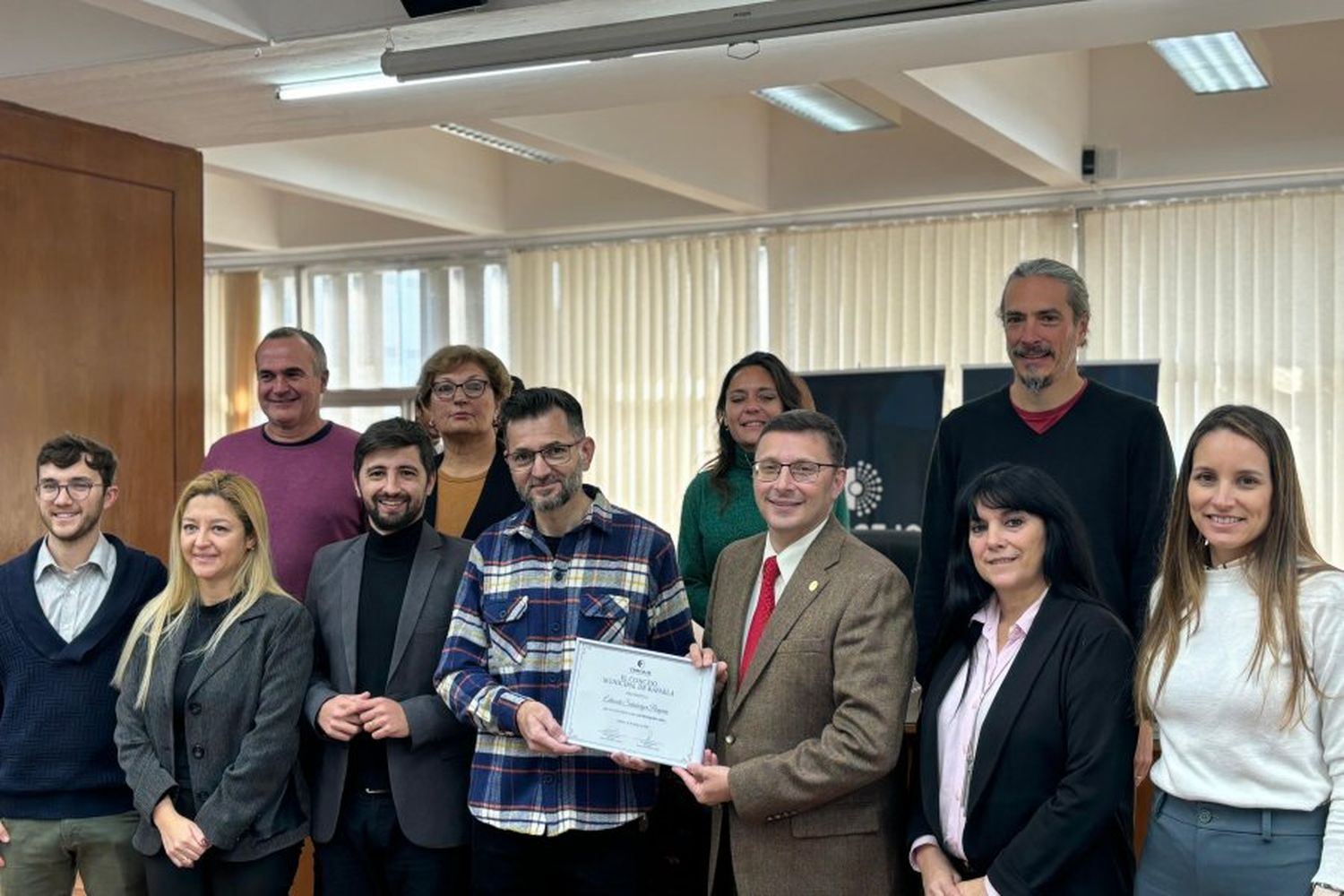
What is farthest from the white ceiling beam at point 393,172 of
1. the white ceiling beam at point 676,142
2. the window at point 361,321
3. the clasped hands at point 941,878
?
the clasped hands at point 941,878

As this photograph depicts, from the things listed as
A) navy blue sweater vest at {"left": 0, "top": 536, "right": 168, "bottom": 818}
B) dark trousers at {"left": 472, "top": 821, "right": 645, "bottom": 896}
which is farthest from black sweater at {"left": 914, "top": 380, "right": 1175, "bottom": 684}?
navy blue sweater vest at {"left": 0, "top": 536, "right": 168, "bottom": 818}

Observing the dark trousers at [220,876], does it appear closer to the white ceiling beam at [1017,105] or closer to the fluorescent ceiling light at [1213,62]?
the white ceiling beam at [1017,105]

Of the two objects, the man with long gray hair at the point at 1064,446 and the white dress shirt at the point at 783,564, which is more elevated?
the man with long gray hair at the point at 1064,446

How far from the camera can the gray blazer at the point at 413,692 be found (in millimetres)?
3311

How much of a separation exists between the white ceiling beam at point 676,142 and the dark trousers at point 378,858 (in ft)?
13.7

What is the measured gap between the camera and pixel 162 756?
11.0ft

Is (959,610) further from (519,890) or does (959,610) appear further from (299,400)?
(299,400)

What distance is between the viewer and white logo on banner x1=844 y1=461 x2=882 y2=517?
→ 8.26 m

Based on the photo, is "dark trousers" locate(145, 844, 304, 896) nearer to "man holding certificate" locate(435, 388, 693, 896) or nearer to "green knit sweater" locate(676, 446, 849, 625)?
"man holding certificate" locate(435, 388, 693, 896)

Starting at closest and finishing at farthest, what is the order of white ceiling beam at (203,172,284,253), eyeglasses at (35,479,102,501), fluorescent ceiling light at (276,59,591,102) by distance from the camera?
eyeglasses at (35,479,102,501), fluorescent ceiling light at (276,59,591,102), white ceiling beam at (203,172,284,253)

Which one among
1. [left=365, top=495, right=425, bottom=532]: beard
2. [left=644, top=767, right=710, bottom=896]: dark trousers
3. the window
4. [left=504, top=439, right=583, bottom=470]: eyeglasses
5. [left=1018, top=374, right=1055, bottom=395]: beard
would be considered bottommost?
[left=644, top=767, right=710, bottom=896]: dark trousers

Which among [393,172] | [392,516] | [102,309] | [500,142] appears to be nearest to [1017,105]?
[500,142]

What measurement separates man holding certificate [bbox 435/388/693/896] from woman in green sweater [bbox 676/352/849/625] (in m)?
0.63

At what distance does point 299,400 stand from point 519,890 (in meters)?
1.65
